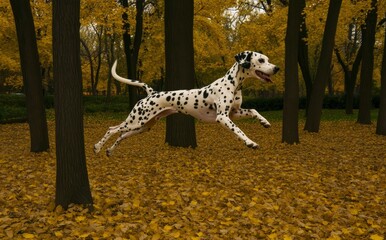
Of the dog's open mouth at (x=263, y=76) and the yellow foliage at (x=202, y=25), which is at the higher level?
the yellow foliage at (x=202, y=25)

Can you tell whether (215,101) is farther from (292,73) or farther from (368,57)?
(368,57)

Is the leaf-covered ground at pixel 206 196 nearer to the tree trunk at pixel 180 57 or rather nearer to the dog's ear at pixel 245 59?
the tree trunk at pixel 180 57

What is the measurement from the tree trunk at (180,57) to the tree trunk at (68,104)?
5.50 m

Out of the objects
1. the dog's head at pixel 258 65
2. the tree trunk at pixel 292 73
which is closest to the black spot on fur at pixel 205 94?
the dog's head at pixel 258 65

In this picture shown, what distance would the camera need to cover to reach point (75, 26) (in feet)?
16.4

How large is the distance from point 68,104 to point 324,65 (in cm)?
1213

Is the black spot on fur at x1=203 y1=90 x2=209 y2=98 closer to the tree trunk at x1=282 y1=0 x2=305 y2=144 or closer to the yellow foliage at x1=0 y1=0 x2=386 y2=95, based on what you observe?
the tree trunk at x1=282 y1=0 x2=305 y2=144

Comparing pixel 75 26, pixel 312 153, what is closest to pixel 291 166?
pixel 312 153

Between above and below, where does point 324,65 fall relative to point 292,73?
above

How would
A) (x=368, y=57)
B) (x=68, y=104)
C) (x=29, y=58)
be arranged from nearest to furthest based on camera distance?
(x=68, y=104)
(x=29, y=58)
(x=368, y=57)

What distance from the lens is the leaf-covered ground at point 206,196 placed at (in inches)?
184

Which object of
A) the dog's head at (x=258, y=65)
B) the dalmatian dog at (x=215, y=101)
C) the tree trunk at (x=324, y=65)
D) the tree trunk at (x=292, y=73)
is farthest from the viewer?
the tree trunk at (x=324, y=65)

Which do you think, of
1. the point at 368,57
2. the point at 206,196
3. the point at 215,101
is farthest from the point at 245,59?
the point at 368,57

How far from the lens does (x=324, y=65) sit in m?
14.9
